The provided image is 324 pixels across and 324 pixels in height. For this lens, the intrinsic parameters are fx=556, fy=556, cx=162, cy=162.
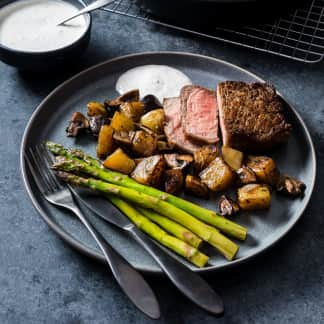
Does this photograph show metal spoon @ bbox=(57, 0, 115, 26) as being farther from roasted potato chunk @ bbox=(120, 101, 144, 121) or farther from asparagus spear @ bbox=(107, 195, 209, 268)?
asparagus spear @ bbox=(107, 195, 209, 268)

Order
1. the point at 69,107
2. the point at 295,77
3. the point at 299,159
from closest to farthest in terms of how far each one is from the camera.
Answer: the point at 299,159, the point at 69,107, the point at 295,77

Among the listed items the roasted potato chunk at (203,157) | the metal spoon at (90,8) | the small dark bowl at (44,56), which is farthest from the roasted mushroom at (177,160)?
the metal spoon at (90,8)

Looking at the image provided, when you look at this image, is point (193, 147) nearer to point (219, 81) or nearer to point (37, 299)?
point (219, 81)

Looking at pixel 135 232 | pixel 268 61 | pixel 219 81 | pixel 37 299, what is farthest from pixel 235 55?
pixel 37 299

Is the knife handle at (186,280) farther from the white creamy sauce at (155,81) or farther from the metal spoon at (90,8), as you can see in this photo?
the metal spoon at (90,8)

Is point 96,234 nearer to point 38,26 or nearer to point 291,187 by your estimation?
point 291,187

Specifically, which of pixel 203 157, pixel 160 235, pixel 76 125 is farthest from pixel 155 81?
pixel 160 235
